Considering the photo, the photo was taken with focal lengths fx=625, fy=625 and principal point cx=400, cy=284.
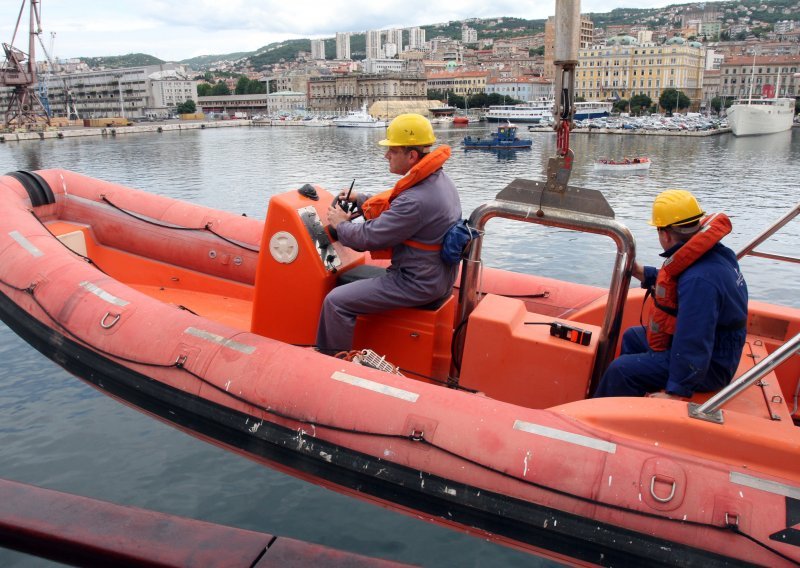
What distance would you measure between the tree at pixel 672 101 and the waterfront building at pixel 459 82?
1458 inches

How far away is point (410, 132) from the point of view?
3.29 m

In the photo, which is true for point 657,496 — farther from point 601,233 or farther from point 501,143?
point 501,143

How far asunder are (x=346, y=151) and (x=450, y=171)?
13423 mm

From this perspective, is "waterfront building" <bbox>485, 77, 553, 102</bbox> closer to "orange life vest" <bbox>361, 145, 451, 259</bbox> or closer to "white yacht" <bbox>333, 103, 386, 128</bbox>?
"white yacht" <bbox>333, 103, 386, 128</bbox>

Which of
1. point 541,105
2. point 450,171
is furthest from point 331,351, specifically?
point 541,105

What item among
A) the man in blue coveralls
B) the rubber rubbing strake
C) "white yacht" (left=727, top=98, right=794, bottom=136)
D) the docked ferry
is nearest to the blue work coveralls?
the man in blue coveralls

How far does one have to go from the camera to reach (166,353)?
3.50 m

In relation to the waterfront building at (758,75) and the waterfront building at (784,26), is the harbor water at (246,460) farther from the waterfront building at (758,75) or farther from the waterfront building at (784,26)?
the waterfront building at (784,26)

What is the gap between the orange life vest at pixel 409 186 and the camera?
10.8ft

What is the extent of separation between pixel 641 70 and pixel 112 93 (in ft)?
289

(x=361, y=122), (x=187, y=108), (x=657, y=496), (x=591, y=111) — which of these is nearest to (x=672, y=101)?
(x=591, y=111)

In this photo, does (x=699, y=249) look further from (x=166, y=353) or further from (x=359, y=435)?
(x=166, y=353)

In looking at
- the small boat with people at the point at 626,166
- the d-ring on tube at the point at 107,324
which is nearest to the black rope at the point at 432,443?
the d-ring on tube at the point at 107,324

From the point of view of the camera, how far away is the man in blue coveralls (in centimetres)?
265
